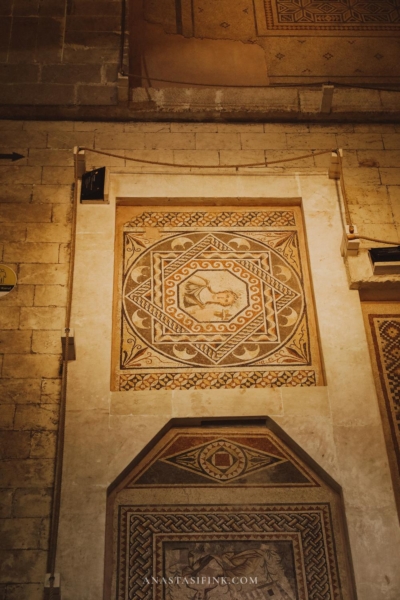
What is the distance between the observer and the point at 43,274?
601 centimetres

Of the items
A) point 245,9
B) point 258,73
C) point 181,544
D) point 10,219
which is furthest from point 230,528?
point 245,9

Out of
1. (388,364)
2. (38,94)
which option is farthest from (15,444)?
(38,94)

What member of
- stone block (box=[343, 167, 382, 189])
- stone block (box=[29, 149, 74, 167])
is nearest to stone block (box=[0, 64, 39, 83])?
stone block (box=[29, 149, 74, 167])

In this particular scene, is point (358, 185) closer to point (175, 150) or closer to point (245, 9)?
point (175, 150)

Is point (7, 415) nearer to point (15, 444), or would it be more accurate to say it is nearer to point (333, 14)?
point (15, 444)

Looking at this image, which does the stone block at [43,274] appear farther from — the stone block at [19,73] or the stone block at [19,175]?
the stone block at [19,73]

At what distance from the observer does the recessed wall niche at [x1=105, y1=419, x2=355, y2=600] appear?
4957 mm

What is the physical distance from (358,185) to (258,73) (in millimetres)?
1633

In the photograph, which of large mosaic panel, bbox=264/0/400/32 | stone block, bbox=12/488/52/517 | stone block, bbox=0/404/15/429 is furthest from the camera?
large mosaic panel, bbox=264/0/400/32

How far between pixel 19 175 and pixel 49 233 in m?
0.67

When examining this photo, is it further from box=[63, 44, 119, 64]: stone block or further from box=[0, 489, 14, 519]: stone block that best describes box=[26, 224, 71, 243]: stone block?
box=[0, 489, 14, 519]: stone block

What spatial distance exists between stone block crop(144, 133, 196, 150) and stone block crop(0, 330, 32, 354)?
2.05 m

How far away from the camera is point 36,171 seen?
6.57 metres

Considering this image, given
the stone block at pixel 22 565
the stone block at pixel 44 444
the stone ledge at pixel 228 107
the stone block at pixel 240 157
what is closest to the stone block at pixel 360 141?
the stone ledge at pixel 228 107
